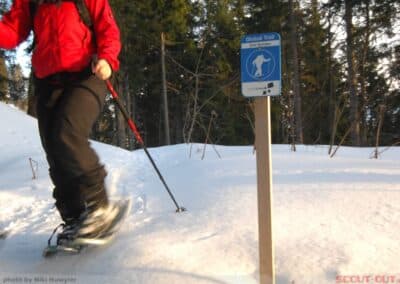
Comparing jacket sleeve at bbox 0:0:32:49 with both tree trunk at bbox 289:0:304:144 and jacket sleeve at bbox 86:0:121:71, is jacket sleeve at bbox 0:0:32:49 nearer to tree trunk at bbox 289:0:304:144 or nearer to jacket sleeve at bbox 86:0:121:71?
jacket sleeve at bbox 86:0:121:71

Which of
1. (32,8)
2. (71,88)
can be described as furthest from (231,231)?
(32,8)

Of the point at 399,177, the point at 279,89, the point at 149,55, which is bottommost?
the point at 399,177

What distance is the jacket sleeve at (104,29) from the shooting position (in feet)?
7.86

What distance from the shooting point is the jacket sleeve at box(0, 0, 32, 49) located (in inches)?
98.1

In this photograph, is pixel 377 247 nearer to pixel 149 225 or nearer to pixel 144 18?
pixel 149 225

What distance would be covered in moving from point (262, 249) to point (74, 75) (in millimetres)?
1423

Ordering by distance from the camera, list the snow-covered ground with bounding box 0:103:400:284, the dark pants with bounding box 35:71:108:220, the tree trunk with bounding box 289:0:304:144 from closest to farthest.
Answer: the snow-covered ground with bounding box 0:103:400:284 < the dark pants with bounding box 35:71:108:220 < the tree trunk with bounding box 289:0:304:144

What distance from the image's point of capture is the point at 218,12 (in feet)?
77.5

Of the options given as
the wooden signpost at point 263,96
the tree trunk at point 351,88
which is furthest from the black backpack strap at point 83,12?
the tree trunk at point 351,88

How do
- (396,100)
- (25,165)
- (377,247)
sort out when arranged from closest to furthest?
(377,247) < (25,165) < (396,100)

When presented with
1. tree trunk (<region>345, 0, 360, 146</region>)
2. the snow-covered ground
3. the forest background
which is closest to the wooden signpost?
the snow-covered ground

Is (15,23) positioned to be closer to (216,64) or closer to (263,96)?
(263,96)

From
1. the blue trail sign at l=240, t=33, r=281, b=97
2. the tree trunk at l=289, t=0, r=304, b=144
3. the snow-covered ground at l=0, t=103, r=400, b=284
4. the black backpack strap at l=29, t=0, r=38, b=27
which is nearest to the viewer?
the blue trail sign at l=240, t=33, r=281, b=97

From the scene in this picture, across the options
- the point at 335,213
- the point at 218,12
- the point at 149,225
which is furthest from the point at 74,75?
the point at 218,12
